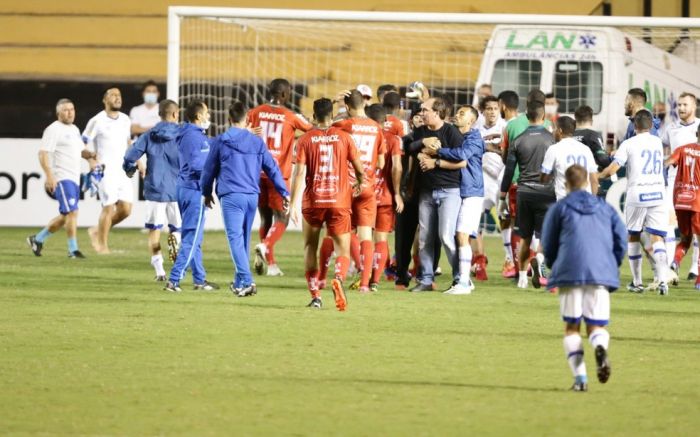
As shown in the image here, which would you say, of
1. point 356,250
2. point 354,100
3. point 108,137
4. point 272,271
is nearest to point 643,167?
point 356,250

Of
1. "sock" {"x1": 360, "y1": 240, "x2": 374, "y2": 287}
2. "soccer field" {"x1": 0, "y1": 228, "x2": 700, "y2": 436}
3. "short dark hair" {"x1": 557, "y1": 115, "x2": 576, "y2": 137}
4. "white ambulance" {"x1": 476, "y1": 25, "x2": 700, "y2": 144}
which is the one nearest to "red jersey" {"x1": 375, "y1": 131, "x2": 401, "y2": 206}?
"sock" {"x1": 360, "y1": 240, "x2": 374, "y2": 287}

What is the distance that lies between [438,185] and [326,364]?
5.42 meters

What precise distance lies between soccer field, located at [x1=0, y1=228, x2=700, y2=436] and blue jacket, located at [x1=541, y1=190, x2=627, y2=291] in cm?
71

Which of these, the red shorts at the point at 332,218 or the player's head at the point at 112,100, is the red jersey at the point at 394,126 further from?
the player's head at the point at 112,100

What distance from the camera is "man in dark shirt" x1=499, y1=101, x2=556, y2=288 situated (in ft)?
50.5

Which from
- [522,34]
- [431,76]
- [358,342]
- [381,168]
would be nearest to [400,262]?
[381,168]

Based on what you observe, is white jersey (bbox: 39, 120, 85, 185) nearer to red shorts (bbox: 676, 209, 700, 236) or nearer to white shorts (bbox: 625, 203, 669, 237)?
white shorts (bbox: 625, 203, 669, 237)

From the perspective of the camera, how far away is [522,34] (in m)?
24.8

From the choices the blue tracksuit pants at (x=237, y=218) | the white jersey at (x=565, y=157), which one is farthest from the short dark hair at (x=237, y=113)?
the white jersey at (x=565, y=157)

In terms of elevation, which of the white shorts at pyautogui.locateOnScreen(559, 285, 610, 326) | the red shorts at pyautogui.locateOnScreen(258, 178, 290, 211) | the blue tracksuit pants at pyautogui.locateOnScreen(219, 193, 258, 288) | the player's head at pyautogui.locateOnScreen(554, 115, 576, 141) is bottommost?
the white shorts at pyautogui.locateOnScreen(559, 285, 610, 326)

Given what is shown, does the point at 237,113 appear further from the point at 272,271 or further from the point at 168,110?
the point at 272,271

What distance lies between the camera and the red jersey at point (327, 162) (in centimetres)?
1337

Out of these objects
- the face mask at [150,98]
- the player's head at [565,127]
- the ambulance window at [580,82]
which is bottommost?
the player's head at [565,127]

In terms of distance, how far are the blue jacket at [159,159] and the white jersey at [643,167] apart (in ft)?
15.4
